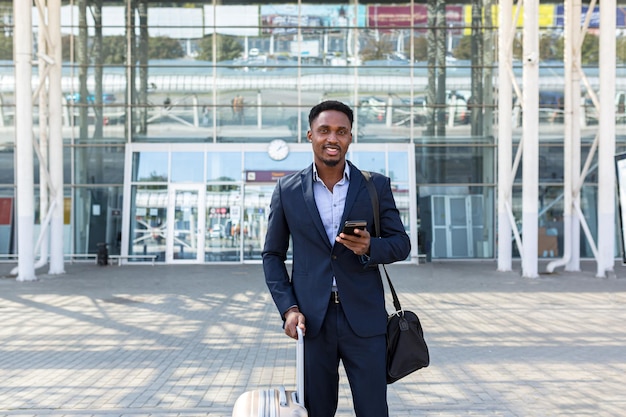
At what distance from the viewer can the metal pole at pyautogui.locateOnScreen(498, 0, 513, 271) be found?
19.5 meters

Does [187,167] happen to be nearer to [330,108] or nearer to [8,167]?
[8,167]

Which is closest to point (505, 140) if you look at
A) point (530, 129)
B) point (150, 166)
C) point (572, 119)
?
point (572, 119)

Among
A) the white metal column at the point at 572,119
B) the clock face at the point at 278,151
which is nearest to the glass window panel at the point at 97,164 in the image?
the clock face at the point at 278,151

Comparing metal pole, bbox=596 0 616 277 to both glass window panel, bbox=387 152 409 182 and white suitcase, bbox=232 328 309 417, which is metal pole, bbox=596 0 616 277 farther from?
white suitcase, bbox=232 328 309 417

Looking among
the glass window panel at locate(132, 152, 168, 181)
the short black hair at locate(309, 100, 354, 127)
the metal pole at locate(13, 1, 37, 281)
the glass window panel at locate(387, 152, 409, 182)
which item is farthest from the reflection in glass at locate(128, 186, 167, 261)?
the short black hair at locate(309, 100, 354, 127)

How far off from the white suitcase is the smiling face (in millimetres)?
738

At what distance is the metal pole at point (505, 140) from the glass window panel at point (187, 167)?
857 centimetres

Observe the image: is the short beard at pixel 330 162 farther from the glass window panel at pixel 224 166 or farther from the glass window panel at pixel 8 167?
the glass window panel at pixel 8 167

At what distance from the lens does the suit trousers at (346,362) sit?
346 centimetres

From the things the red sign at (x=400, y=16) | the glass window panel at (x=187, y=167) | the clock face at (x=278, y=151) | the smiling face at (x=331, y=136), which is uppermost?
the red sign at (x=400, y=16)

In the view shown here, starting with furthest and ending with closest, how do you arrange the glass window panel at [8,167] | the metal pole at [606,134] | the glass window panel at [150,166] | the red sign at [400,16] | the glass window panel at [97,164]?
the red sign at [400,16], the glass window panel at [8,167], the glass window panel at [97,164], the glass window panel at [150,166], the metal pole at [606,134]

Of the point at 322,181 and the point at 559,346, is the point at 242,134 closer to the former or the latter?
the point at 559,346

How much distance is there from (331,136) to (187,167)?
2051 centimetres

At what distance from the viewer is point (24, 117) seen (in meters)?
16.9
